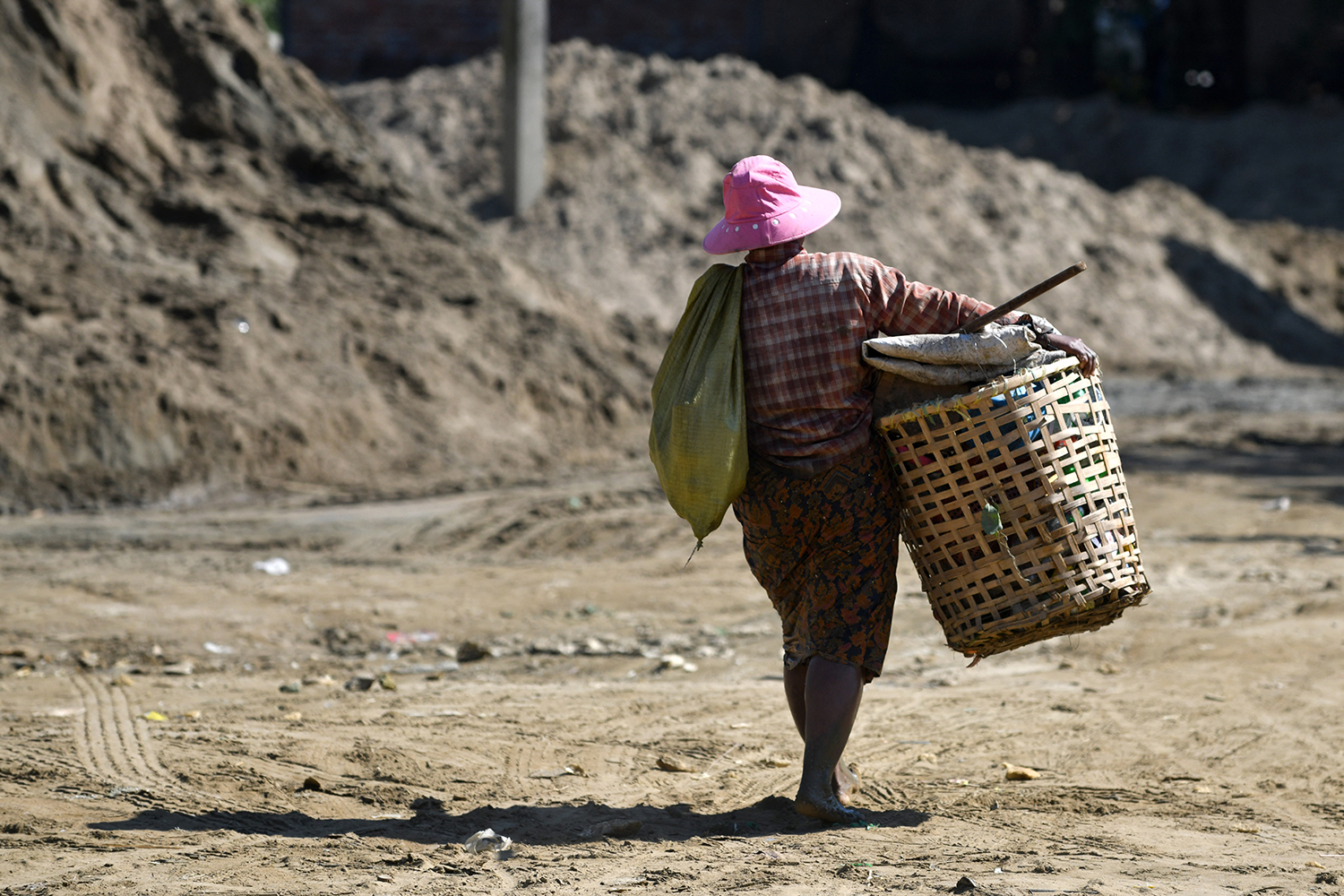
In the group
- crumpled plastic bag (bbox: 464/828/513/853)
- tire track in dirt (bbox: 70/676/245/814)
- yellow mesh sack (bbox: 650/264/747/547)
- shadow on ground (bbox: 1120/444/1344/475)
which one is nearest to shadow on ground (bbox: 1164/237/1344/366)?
shadow on ground (bbox: 1120/444/1344/475)

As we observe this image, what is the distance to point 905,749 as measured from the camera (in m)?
4.48

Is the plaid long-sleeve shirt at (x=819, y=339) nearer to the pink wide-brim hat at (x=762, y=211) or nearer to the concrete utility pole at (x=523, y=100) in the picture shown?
the pink wide-brim hat at (x=762, y=211)

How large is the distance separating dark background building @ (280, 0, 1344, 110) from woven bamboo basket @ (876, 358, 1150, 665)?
60.0 feet

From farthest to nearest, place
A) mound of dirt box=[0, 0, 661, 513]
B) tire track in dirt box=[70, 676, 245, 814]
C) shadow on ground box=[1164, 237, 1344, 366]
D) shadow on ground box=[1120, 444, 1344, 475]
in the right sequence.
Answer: shadow on ground box=[1164, 237, 1344, 366]
shadow on ground box=[1120, 444, 1344, 475]
mound of dirt box=[0, 0, 661, 513]
tire track in dirt box=[70, 676, 245, 814]

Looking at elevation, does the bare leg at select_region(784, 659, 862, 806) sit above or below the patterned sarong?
below

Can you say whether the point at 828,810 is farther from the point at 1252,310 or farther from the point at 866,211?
the point at 1252,310

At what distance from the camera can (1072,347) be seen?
3.54 metres

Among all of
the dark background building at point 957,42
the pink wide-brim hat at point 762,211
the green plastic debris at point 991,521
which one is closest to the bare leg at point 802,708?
the green plastic debris at point 991,521

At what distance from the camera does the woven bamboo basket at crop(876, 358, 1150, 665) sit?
11.4ft

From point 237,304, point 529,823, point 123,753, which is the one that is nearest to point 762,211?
point 529,823

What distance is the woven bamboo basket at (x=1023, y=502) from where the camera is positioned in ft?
11.4

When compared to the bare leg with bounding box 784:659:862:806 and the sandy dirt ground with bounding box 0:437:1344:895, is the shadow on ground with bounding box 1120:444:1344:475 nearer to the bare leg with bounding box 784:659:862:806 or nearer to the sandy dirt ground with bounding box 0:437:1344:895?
the sandy dirt ground with bounding box 0:437:1344:895

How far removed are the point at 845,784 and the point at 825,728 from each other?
1.13 ft

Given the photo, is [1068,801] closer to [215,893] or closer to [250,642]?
[215,893]
